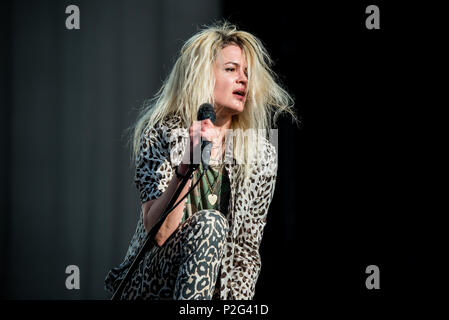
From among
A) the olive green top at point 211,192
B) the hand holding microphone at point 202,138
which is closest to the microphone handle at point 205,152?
the hand holding microphone at point 202,138

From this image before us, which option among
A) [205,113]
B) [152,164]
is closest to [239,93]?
[152,164]

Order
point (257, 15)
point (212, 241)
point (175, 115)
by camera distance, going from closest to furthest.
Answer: point (212, 241) → point (175, 115) → point (257, 15)

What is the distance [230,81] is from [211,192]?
38 centimetres

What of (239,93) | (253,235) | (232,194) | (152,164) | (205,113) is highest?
(239,93)

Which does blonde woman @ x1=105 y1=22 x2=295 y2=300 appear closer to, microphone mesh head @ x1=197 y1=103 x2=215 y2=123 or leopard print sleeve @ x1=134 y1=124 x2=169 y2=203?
leopard print sleeve @ x1=134 y1=124 x2=169 y2=203

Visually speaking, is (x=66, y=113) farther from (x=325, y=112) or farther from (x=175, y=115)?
(x=325, y=112)

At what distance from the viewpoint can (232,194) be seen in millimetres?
1552

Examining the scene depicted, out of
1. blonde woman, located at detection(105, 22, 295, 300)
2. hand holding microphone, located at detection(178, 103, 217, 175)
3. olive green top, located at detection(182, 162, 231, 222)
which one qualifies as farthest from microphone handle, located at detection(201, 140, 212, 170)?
olive green top, located at detection(182, 162, 231, 222)

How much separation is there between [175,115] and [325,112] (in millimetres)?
820

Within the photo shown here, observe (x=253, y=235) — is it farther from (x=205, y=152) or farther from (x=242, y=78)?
(x=205, y=152)

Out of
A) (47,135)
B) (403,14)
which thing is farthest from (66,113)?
(403,14)

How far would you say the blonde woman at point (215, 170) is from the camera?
132cm

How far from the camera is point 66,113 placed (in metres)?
2.31

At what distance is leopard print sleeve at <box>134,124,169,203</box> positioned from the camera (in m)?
1.38
